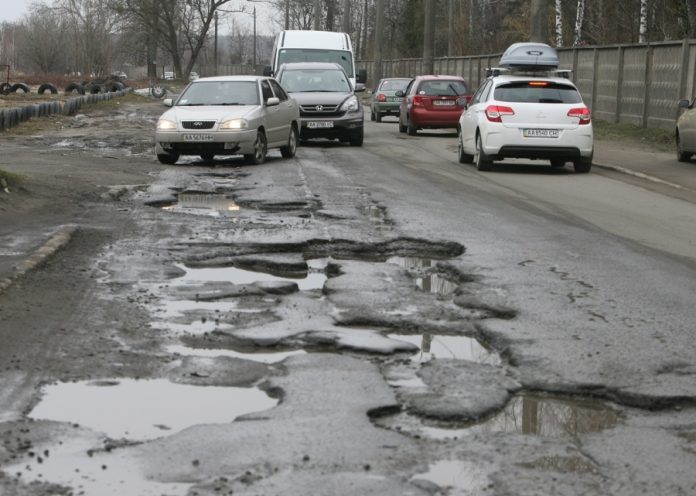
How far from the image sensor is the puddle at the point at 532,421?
496 centimetres

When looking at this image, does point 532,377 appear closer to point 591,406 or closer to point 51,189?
point 591,406

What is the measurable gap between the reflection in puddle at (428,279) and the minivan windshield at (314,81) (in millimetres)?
16097

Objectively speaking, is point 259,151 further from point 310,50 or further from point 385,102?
point 385,102

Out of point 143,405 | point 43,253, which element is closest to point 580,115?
point 43,253

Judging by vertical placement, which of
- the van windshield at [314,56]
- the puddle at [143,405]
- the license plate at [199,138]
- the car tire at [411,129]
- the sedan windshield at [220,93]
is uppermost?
the van windshield at [314,56]

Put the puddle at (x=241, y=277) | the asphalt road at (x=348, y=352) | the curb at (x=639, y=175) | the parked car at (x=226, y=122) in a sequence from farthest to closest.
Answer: the parked car at (x=226, y=122) → the curb at (x=639, y=175) → the puddle at (x=241, y=277) → the asphalt road at (x=348, y=352)

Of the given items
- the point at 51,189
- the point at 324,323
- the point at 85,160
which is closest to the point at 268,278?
the point at 324,323

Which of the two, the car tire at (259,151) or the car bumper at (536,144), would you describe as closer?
the car bumper at (536,144)

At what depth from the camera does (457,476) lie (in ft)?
14.3

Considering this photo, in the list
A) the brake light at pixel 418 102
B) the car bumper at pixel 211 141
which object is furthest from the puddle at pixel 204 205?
the brake light at pixel 418 102

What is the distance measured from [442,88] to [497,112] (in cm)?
1208

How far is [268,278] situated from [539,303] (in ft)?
6.87

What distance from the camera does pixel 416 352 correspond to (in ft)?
21.2

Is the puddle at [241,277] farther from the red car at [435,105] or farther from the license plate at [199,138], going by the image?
the red car at [435,105]
